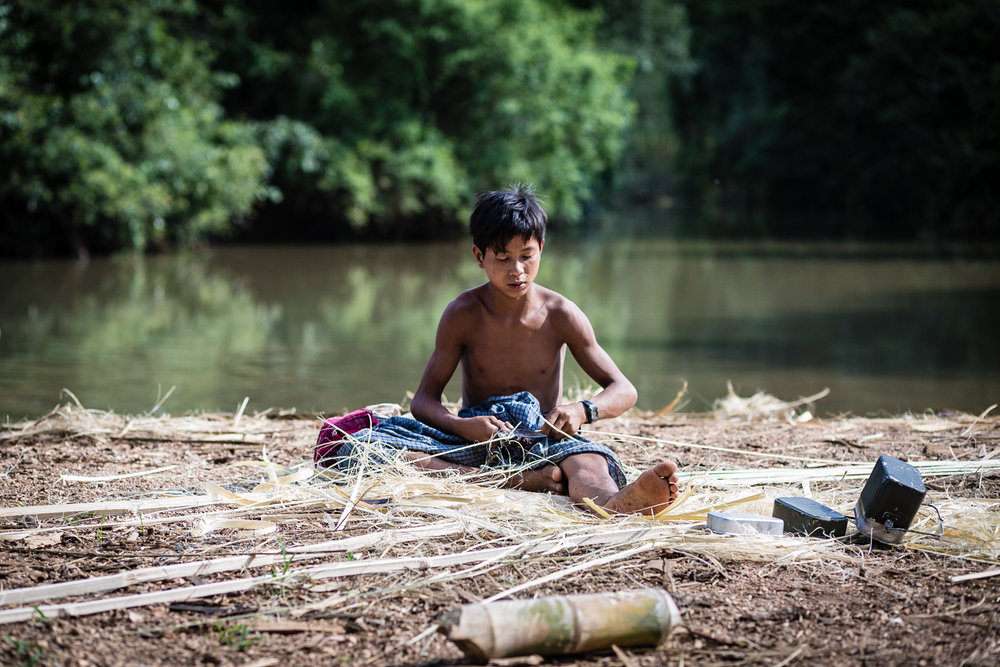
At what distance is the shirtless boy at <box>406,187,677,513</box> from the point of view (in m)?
3.67

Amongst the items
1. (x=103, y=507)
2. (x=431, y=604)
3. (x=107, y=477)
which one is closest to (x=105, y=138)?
(x=107, y=477)

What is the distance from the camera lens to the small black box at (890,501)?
2941 mm

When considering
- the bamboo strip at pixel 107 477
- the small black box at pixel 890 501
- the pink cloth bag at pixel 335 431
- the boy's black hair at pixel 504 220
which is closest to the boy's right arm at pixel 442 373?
the pink cloth bag at pixel 335 431

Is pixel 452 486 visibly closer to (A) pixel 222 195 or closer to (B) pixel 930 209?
(A) pixel 222 195

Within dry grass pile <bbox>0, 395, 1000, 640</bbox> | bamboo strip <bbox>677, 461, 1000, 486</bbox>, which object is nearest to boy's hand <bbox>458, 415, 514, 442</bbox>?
dry grass pile <bbox>0, 395, 1000, 640</bbox>

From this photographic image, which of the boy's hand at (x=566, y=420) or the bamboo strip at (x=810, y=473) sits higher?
the boy's hand at (x=566, y=420)

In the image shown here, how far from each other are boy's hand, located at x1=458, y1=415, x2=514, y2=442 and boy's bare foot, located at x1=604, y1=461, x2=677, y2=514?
0.59 m

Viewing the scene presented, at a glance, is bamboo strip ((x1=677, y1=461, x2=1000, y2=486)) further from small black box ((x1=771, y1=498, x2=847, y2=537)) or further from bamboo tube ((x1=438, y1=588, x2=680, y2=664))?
bamboo tube ((x1=438, y1=588, x2=680, y2=664))

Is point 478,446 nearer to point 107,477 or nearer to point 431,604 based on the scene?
point 431,604

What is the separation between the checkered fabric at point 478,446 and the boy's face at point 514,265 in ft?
1.40

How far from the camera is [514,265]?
374 centimetres

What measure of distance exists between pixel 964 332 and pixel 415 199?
531 inches

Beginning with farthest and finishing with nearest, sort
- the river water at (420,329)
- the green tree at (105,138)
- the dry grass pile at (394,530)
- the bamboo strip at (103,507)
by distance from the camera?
the green tree at (105,138), the river water at (420,329), the bamboo strip at (103,507), the dry grass pile at (394,530)

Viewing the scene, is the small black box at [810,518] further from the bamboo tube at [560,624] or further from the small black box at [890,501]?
the bamboo tube at [560,624]
